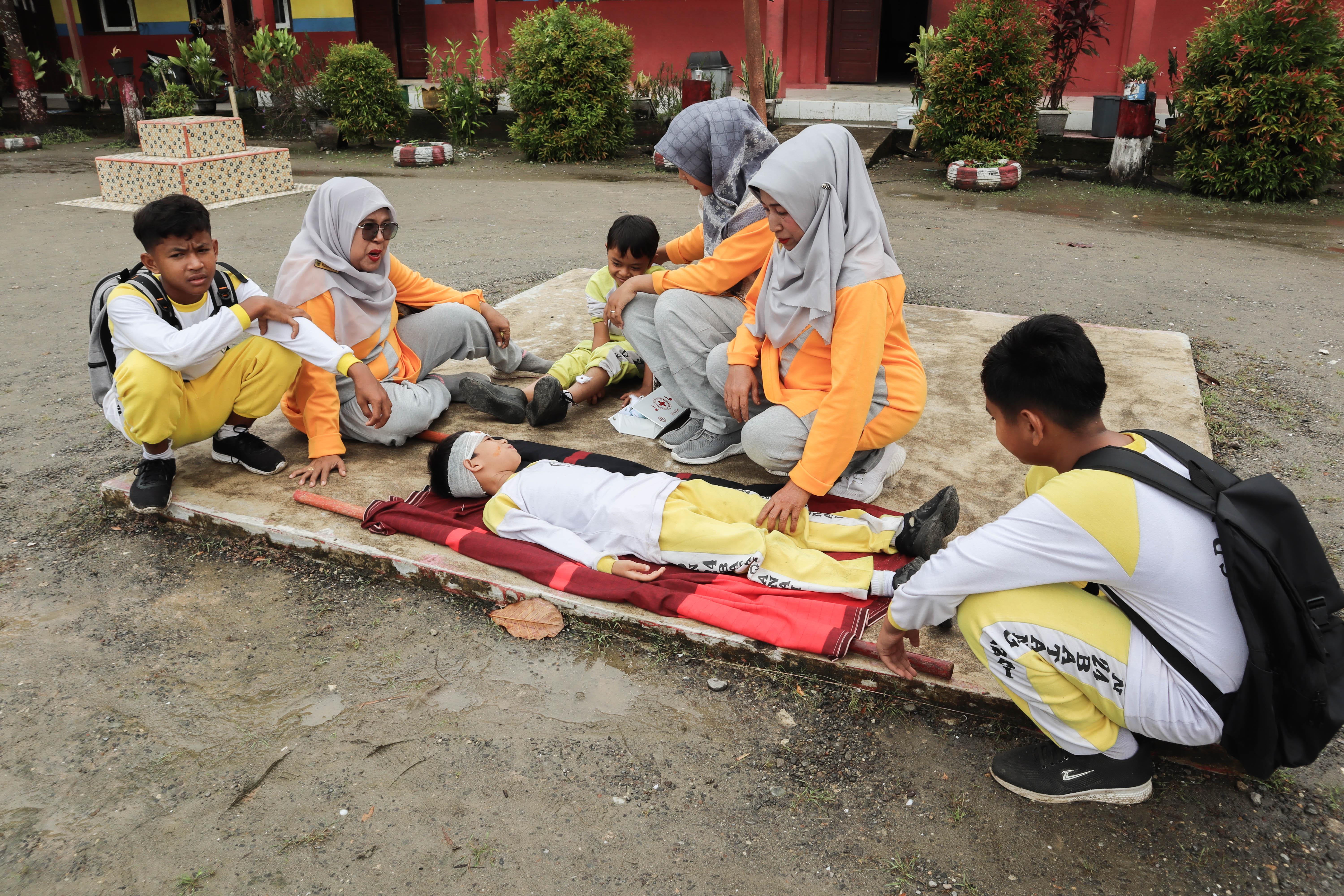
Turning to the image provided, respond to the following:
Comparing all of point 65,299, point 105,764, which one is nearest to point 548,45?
point 65,299

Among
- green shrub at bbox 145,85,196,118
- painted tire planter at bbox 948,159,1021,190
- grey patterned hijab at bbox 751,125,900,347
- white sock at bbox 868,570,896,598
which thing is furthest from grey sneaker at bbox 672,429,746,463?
green shrub at bbox 145,85,196,118

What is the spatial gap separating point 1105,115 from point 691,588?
1041 centimetres

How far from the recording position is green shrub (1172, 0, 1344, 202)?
8.56m

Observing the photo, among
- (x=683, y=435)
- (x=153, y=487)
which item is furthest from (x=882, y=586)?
(x=153, y=487)

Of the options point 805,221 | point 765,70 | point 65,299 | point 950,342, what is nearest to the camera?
point 805,221

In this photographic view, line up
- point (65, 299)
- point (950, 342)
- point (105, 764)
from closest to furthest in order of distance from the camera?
point (105, 764) → point (950, 342) → point (65, 299)

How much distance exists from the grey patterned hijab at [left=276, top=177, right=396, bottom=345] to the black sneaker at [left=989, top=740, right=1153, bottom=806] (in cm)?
278

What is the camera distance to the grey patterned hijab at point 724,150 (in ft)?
11.5

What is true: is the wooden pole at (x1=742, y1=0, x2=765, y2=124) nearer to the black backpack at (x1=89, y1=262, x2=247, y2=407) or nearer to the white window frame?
the black backpack at (x1=89, y1=262, x2=247, y2=407)

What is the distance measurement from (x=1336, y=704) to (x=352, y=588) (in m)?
2.50

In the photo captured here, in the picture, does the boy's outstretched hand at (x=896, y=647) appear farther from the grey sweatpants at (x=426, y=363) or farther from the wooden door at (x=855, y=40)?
the wooden door at (x=855, y=40)

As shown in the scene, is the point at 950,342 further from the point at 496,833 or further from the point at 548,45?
the point at 548,45

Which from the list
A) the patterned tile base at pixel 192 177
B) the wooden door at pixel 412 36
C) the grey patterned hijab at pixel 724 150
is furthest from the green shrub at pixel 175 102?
the grey patterned hijab at pixel 724 150

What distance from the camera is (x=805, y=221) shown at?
2.81 metres
